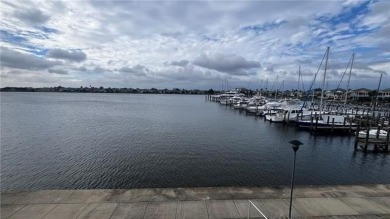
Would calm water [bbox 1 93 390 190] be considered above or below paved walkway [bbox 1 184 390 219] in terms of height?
below

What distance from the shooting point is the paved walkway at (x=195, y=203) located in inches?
386

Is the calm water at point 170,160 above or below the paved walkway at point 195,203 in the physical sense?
below

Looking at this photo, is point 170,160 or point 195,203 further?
point 170,160

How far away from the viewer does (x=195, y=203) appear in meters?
10.7

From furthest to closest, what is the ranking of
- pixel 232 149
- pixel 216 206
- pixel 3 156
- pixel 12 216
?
pixel 232 149
pixel 3 156
pixel 216 206
pixel 12 216

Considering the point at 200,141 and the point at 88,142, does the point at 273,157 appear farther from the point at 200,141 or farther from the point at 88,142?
the point at 88,142

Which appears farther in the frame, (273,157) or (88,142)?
(88,142)

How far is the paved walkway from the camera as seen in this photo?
980 centimetres

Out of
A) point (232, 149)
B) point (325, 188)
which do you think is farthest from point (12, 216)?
point (232, 149)

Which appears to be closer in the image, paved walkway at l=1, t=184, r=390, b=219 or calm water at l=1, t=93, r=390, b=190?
paved walkway at l=1, t=184, r=390, b=219

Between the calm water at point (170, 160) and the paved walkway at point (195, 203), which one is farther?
the calm water at point (170, 160)

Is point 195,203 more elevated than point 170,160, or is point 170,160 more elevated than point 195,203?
point 195,203

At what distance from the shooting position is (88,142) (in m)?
33.2

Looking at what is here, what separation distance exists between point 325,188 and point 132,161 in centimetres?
1808
